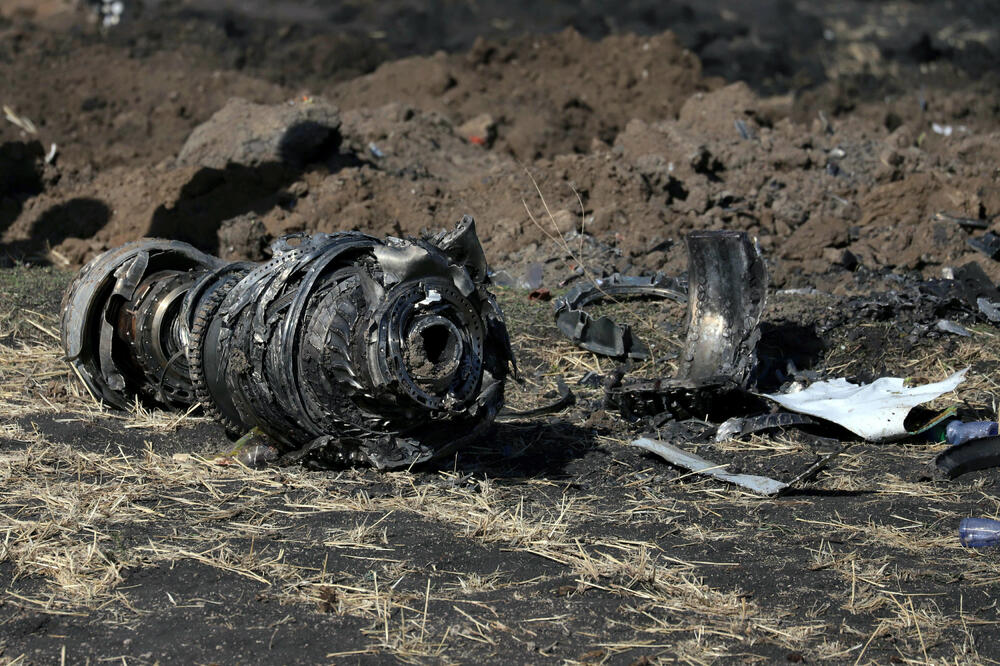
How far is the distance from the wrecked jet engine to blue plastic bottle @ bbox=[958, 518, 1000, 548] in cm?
186

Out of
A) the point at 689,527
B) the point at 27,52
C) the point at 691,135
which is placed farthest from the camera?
the point at 27,52

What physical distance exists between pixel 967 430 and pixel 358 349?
3076mm

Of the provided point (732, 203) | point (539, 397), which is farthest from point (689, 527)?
point (732, 203)

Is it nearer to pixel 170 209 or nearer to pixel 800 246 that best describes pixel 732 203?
pixel 800 246

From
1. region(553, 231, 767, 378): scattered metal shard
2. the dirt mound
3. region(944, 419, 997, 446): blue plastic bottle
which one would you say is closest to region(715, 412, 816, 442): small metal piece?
region(553, 231, 767, 378): scattered metal shard

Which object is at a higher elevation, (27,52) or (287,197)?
(27,52)

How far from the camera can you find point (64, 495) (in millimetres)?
4375

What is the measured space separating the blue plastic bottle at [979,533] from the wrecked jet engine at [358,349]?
6.11 feet

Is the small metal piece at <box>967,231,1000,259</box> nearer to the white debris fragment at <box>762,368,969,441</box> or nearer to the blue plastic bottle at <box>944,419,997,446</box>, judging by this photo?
the white debris fragment at <box>762,368,969,441</box>

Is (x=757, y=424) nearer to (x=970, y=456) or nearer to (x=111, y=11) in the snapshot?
(x=970, y=456)

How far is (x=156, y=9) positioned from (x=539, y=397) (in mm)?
16405

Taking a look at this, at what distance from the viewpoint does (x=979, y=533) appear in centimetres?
409

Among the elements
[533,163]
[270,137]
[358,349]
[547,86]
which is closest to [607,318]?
[358,349]

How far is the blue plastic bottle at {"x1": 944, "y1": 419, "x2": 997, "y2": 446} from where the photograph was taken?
5344mm
